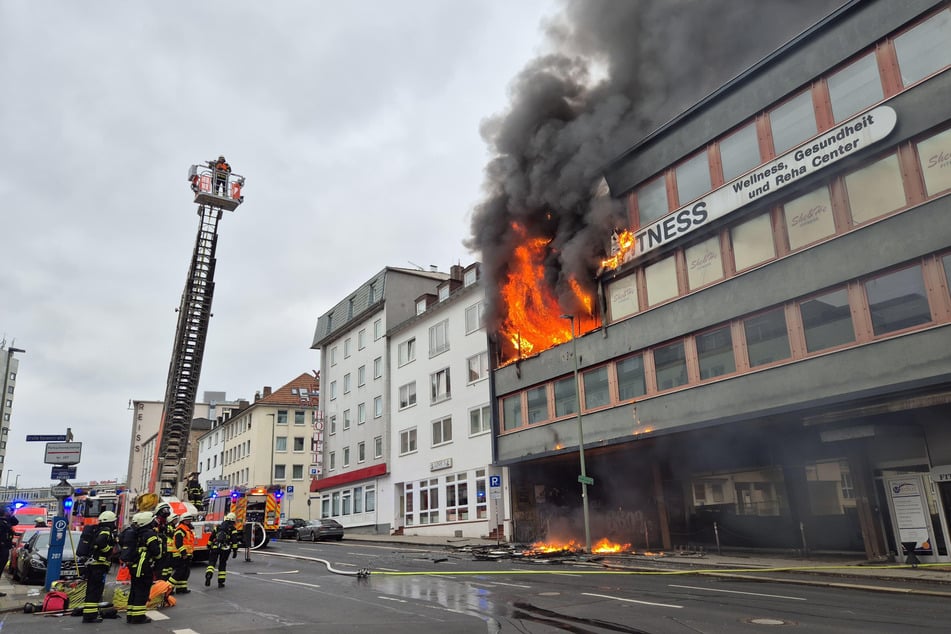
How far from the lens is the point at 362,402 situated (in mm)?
43219

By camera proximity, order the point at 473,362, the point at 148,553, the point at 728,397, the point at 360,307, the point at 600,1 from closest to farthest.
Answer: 1. the point at 148,553
2. the point at 728,397
3. the point at 600,1
4. the point at 473,362
5. the point at 360,307

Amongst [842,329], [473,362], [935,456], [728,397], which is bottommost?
[935,456]

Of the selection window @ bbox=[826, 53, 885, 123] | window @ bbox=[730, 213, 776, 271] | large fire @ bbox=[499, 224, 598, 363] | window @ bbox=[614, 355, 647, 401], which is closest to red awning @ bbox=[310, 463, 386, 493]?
large fire @ bbox=[499, 224, 598, 363]

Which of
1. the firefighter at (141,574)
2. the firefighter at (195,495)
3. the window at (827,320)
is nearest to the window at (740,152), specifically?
the window at (827,320)

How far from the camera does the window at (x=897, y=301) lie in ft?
51.3

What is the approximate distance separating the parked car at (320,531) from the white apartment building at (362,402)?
4814 millimetres

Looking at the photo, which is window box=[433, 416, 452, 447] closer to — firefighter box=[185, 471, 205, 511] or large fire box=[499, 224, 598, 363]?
large fire box=[499, 224, 598, 363]

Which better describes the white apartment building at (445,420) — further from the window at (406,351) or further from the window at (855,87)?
the window at (855,87)

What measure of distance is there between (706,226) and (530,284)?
9018mm

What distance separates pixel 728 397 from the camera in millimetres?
19438

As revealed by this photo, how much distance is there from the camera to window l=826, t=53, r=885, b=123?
17.1m

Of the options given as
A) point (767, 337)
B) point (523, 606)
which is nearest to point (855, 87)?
point (767, 337)

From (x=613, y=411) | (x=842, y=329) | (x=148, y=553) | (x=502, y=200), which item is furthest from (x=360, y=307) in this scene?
(x=148, y=553)

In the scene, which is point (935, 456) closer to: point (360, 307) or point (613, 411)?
point (613, 411)
